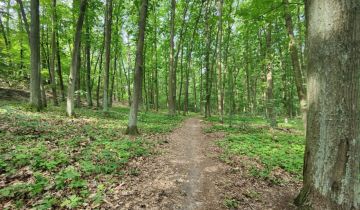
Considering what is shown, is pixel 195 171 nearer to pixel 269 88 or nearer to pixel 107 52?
pixel 269 88

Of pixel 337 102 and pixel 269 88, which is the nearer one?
pixel 337 102

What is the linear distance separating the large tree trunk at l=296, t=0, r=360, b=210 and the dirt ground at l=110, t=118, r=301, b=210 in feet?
3.95

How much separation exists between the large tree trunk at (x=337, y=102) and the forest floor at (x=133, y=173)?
1272 mm

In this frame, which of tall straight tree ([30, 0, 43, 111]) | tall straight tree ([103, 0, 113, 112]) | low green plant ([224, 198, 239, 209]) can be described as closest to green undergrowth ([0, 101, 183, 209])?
low green plant ([224, 198, 239, 209])

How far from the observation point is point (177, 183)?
466cm

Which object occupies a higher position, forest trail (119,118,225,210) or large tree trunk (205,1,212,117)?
large tree trunk (205,1,212,117)

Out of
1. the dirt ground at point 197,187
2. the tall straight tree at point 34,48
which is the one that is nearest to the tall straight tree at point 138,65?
the dirt ground at point 197,187

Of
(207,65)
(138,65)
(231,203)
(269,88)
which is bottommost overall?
(231,203)

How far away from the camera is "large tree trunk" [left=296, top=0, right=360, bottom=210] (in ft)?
8.67

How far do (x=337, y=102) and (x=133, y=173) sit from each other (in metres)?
4.55

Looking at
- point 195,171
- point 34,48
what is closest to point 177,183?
point 195,171

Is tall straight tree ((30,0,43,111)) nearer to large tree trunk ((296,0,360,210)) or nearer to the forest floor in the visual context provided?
the forest floor

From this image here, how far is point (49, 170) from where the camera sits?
444cm

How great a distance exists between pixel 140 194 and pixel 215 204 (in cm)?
160
